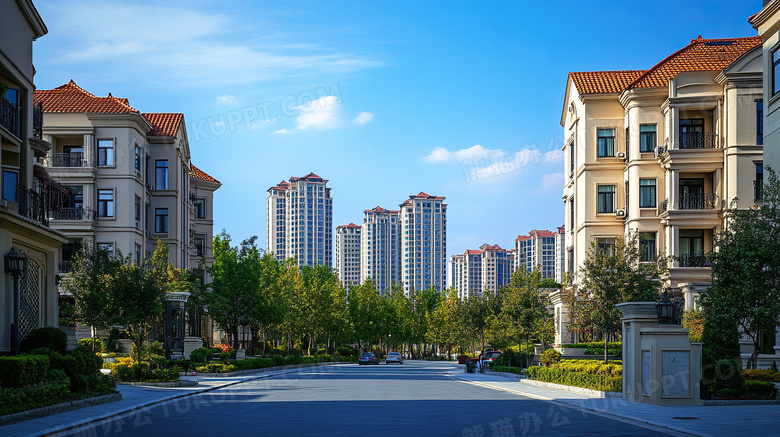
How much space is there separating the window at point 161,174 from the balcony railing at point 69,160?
653cm

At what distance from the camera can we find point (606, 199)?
1877 inches

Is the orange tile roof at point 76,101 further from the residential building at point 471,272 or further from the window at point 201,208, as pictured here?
the residential building at point 471,272

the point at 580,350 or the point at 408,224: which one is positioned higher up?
the point at 408,224

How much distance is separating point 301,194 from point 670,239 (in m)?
121

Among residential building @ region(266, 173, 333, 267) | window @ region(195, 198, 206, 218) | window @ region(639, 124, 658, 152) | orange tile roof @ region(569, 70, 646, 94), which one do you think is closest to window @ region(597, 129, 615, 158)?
orange tile roof @ region(569, 70, 646, 94)

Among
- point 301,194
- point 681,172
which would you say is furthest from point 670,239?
point 301,194

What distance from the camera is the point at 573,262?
166ft

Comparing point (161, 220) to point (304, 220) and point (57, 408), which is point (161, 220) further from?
point (304, 220)

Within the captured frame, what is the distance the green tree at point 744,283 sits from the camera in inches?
927

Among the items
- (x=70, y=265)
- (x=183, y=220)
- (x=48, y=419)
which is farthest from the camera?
(x=183, y=220)

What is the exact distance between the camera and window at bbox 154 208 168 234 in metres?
55.4

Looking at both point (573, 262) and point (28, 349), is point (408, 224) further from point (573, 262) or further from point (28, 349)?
point (28, 349)

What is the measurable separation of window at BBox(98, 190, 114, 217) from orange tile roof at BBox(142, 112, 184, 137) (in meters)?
6.16

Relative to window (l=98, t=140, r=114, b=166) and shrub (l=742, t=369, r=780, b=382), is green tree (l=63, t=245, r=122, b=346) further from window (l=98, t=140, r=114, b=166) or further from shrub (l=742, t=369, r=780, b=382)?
shrub (l=742, t=369, r=780, b=382)
